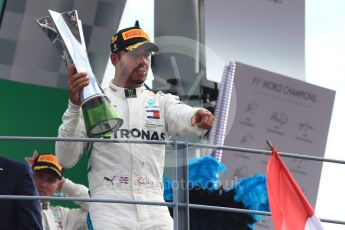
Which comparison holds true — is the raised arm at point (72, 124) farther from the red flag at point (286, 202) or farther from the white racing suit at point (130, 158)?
the red flag at point (286, 202)

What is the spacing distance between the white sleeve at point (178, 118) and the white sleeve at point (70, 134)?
0.40 m

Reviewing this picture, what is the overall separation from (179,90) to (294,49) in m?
1.55

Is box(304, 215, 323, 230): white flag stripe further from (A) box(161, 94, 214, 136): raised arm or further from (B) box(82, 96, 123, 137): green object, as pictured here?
(B) box(82, 96, 123, 137): green object

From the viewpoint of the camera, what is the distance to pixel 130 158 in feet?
14.3

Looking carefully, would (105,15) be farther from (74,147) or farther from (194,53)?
(74,147)

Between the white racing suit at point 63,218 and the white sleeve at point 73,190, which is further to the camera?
the white sleeve at point 73,190

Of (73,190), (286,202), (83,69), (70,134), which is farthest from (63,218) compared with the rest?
(286,202)

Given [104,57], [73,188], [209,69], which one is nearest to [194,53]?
[209,69]

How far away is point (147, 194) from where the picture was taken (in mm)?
4301

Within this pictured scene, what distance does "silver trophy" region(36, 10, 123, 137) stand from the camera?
4.19 meters

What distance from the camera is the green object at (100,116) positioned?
4.18 m

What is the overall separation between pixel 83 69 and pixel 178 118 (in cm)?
49

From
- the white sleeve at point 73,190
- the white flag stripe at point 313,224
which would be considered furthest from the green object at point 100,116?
the white sleeve at point 73,190

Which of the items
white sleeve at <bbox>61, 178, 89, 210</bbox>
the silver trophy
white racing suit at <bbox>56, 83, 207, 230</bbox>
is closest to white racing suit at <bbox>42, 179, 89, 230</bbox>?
white sleeve at <bbox>61, 178, 89, 210</bbox>
